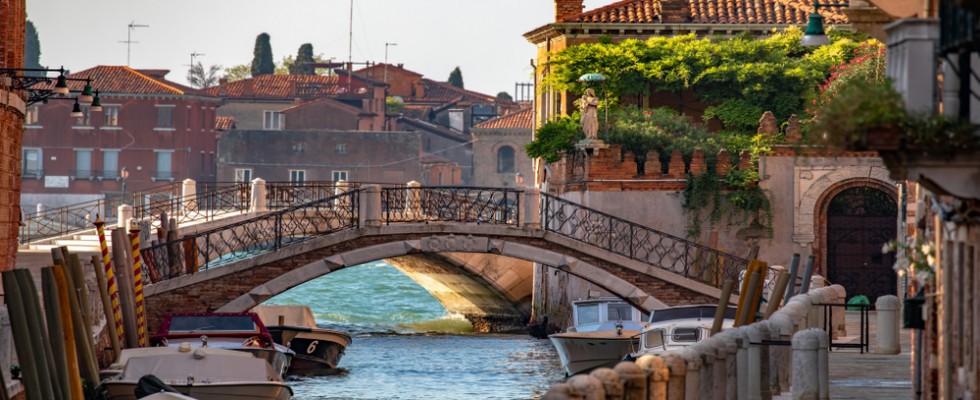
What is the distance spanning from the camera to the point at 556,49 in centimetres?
3441

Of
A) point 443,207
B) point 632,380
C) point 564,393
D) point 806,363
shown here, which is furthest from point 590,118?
point 564,393

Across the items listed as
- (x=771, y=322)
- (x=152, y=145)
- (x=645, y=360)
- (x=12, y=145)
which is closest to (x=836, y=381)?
(x=771, y=322)

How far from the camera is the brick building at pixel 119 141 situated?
69.8 metres

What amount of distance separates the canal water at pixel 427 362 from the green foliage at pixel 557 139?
11.1 ft

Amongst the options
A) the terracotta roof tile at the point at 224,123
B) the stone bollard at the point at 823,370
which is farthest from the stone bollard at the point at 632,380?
the terracotta roof tile at the point at 224,123

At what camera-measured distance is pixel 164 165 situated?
234 ft

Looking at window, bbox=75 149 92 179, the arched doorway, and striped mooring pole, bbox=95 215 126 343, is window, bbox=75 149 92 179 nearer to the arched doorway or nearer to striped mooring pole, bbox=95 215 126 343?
the arched doorway

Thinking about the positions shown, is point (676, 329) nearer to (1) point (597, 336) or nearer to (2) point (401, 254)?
(1) point (597, 336)

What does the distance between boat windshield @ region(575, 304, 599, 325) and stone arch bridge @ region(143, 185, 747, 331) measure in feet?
1.46

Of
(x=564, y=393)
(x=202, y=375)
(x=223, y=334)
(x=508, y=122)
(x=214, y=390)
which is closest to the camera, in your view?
(x=564, y=393)

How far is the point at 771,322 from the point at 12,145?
9.80 metres

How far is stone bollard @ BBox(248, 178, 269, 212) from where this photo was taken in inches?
1387

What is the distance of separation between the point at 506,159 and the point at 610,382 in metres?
70.5

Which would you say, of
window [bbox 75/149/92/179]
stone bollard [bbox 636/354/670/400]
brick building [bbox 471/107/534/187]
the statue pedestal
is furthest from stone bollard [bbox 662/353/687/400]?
brick building [bbox 471/107/534/187]
